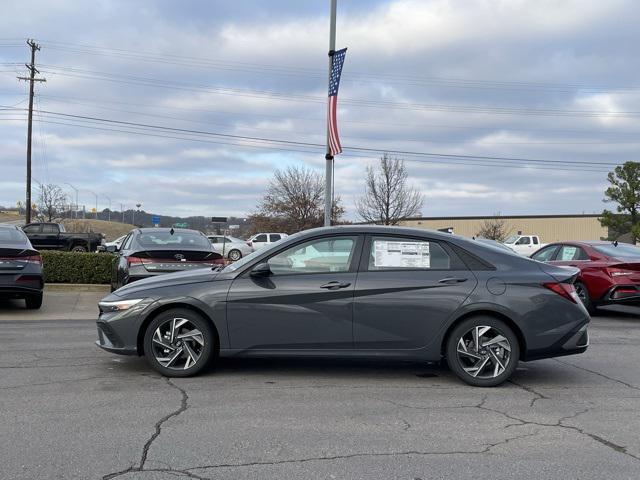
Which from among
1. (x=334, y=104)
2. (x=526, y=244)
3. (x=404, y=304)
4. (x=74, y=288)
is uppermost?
(x=334, y=104)

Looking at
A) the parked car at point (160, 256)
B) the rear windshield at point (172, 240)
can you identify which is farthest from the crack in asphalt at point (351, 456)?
the rear windshield at point (172, 240)

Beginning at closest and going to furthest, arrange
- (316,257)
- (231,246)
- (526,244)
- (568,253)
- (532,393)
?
(532,393), (316,257), (568,253), (231,246), (526,244)

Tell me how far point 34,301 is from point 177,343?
260 inches

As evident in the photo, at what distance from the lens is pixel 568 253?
12797mm

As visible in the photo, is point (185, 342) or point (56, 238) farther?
point (56, 238)

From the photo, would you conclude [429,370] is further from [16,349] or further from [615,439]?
[16,349]

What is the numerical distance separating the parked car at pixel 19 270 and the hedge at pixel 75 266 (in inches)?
170

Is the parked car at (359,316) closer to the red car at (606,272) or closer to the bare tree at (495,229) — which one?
the red car at (606,272)

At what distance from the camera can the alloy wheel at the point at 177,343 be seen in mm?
6043

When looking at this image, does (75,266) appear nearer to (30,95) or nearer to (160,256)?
(160,256)

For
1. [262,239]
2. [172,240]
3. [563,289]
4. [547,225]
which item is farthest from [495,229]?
[563,289]

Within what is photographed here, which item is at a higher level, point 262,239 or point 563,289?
point 262,239

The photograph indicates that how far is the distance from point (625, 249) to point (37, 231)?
2403 centimetres

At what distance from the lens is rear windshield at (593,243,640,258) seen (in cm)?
1166
